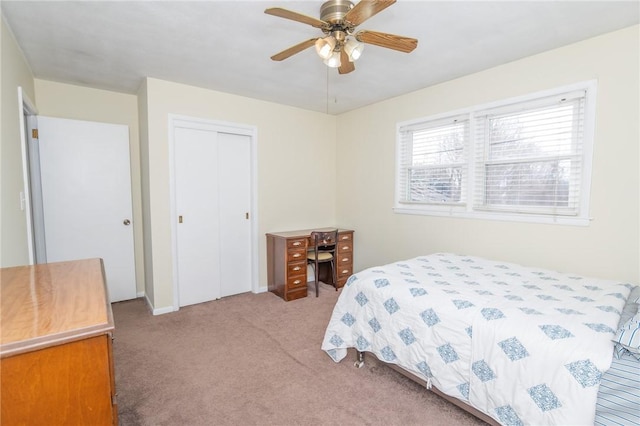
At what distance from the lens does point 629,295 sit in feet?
6.43

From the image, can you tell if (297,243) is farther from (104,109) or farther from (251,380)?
(104,109)

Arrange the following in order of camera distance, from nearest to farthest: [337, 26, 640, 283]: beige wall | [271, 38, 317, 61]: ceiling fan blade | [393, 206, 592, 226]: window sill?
[271, 38, 317, 61]: ceiling fan blade → [337, 26, 640, 283]: beige wall → [393, 206, 592, 226]: window sill

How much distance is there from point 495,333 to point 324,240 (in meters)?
2.51

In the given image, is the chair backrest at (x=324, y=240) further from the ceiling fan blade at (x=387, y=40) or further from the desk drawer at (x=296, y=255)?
the ceiling fan blade at (x=387, y=40)

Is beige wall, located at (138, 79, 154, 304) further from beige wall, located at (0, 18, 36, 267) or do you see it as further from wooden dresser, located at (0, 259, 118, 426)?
wooden dresser, located at (0, 259, 118, 426)

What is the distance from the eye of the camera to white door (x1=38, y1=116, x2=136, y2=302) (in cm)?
328

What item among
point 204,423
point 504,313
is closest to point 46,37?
point 204,423

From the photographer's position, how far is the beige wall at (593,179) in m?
2.22

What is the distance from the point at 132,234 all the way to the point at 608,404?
14.1ft

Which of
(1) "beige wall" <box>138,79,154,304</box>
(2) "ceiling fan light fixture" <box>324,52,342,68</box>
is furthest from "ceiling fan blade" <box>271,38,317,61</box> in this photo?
(1) "beige wall" <box>138,79,154,304</box>

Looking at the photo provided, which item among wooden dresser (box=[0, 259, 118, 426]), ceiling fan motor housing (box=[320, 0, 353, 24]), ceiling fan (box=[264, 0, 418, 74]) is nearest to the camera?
wooden dresser (box=[0, 259, 118, 426])

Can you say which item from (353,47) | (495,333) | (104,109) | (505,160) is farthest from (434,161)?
(104,109)

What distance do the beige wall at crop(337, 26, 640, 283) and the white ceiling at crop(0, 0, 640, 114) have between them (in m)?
0.14

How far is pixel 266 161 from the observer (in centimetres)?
407
